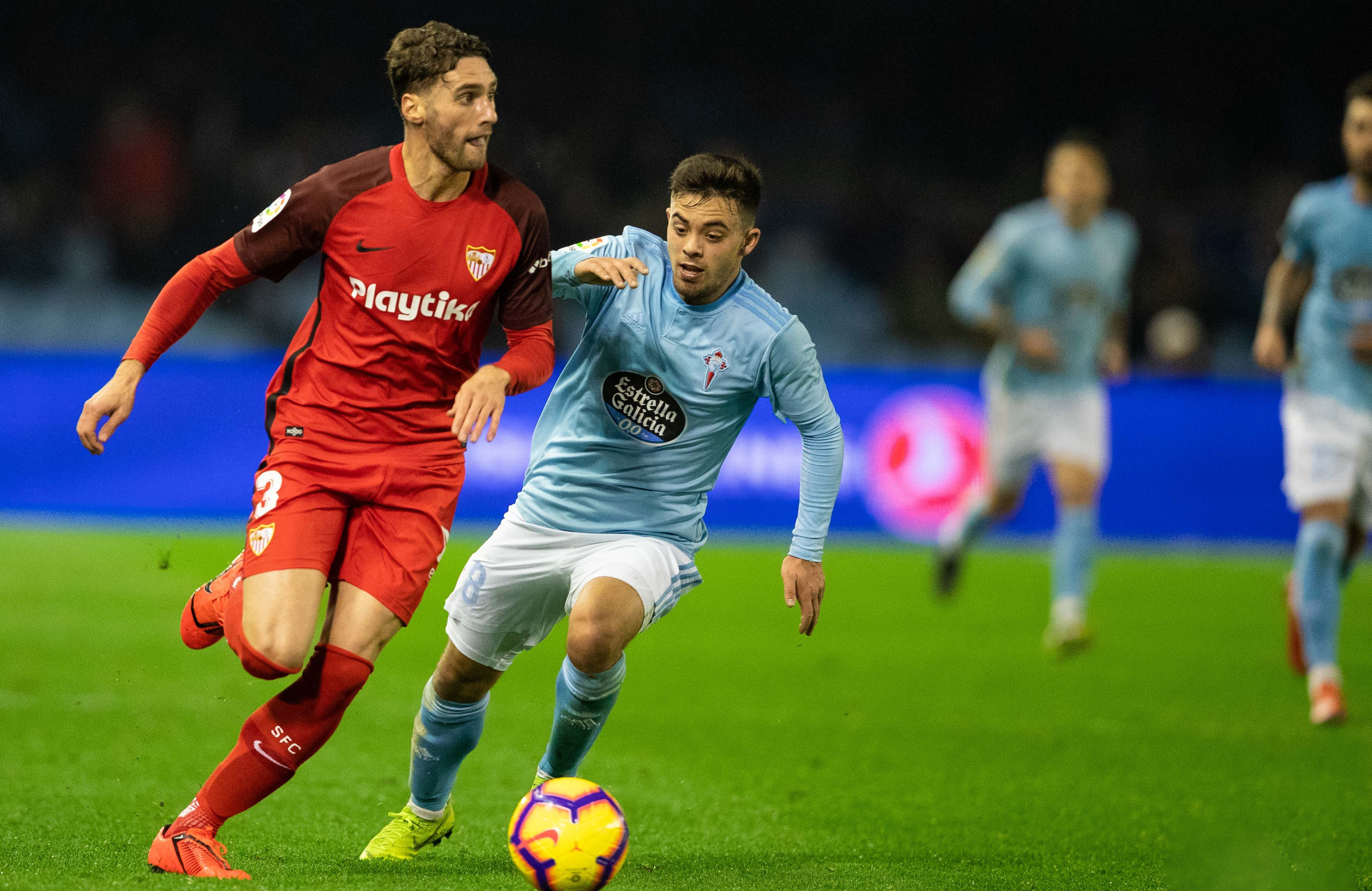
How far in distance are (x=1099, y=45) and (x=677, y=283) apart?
14930 millimetres

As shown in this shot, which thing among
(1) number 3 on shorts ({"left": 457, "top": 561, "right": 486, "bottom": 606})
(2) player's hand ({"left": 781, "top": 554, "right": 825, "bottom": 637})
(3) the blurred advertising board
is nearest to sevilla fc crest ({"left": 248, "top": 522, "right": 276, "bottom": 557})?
(1) number 3 on shorts ({"left": 457, "top": 561, "right": 486, "bottom": 606})

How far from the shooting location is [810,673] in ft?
24.1

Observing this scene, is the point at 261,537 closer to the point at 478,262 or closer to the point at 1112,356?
the point at 478,262

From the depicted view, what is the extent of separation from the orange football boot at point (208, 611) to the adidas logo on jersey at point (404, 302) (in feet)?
2.44

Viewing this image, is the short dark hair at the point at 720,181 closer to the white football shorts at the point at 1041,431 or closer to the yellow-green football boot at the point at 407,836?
the yellow-green football boot at the point at 407,836

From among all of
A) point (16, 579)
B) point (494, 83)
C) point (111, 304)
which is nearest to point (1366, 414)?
point (494, 83)

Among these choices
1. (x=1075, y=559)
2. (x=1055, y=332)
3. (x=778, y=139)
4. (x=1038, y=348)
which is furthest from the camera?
(x=778, y=139)

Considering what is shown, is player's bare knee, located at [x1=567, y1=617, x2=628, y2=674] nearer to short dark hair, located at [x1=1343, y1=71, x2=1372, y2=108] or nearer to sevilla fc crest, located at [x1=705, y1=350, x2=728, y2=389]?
sevilla fc crest, located at [x1=705, y1=350, x2=728, y2=389]

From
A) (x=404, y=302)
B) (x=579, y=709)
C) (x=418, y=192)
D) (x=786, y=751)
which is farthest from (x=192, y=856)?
(x=786, y=751)

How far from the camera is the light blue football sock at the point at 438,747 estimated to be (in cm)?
405

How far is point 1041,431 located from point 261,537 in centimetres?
556

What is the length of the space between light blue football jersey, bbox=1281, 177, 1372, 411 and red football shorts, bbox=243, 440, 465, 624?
436 cm

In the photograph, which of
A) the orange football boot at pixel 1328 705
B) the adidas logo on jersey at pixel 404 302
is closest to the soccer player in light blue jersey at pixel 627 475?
the adidas logo on jersey at pixel 404 302

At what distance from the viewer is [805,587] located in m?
3.91
